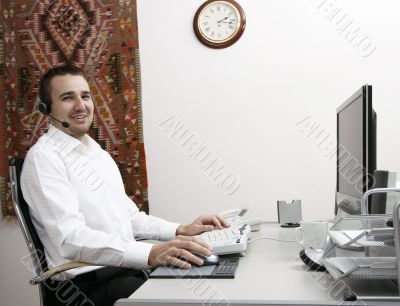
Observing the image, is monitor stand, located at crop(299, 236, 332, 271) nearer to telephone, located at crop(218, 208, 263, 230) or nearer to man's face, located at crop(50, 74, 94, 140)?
telephone, located at crop(218, 208, 263, 230)

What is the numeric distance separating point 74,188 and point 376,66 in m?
1.83

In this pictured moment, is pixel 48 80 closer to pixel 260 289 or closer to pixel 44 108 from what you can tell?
pixel 44 108

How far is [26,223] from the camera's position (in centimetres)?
138

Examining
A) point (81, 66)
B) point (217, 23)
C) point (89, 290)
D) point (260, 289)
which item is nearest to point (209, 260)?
point (260, 289)

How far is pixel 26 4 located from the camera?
2779 mm

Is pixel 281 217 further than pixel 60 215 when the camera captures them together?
Yes

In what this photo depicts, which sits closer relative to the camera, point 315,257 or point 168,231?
point 315,257

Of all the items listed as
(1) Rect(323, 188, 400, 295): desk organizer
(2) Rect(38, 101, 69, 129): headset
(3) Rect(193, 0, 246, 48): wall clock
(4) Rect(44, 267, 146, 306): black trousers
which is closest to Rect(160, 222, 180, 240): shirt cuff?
(4) Rect(44, 267, 146, 306): black trousers

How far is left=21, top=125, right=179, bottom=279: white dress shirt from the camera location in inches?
53.1

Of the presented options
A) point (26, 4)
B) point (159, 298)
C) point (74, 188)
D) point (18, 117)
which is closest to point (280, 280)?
point (159, 298)

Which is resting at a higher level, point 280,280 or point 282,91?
point 282,91

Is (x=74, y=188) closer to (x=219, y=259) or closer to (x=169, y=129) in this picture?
(x=219, y=259)

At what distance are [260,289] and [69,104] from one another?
109 centimetres

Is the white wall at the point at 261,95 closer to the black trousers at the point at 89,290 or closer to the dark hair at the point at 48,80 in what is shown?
the dark hair at the point at 48,80
